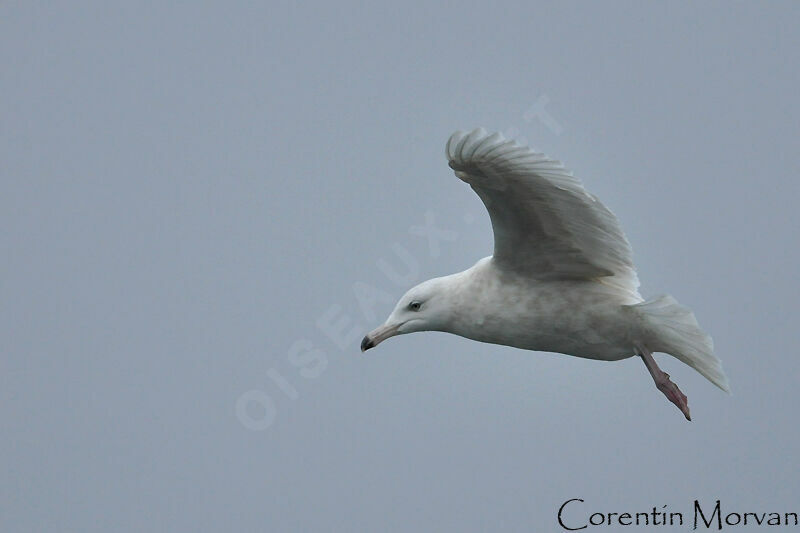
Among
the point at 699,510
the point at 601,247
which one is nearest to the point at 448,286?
the point at 601,247

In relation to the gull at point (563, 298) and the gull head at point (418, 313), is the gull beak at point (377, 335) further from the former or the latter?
the gull at point (563, 298)

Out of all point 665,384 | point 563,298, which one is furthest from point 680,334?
point 563,298

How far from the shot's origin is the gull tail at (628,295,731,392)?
953cm

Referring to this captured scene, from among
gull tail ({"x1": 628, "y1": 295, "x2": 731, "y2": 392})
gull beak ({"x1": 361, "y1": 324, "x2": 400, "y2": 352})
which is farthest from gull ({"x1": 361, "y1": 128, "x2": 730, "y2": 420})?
gull beak ({"x1": 361, "y1": 324, "x2": 400, "y2": 352})

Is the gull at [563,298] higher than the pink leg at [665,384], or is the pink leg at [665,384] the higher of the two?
the gull at [563,298]

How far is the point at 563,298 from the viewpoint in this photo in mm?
9867

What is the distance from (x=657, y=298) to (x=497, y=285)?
4.16 feet

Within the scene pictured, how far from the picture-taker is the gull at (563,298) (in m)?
9.46

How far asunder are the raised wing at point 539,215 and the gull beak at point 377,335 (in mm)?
1159

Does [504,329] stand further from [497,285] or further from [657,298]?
[657,298]

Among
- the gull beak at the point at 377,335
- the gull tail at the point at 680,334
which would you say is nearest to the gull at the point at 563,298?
the gull tail at the point at 680,334

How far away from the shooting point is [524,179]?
889 centimetres

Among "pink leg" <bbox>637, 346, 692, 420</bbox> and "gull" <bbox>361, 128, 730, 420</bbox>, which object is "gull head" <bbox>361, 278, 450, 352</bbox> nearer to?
"gull" <bbox>361, 128, 730, 420</bbox>

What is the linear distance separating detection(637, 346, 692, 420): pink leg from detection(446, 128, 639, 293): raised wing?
0.58 metres
